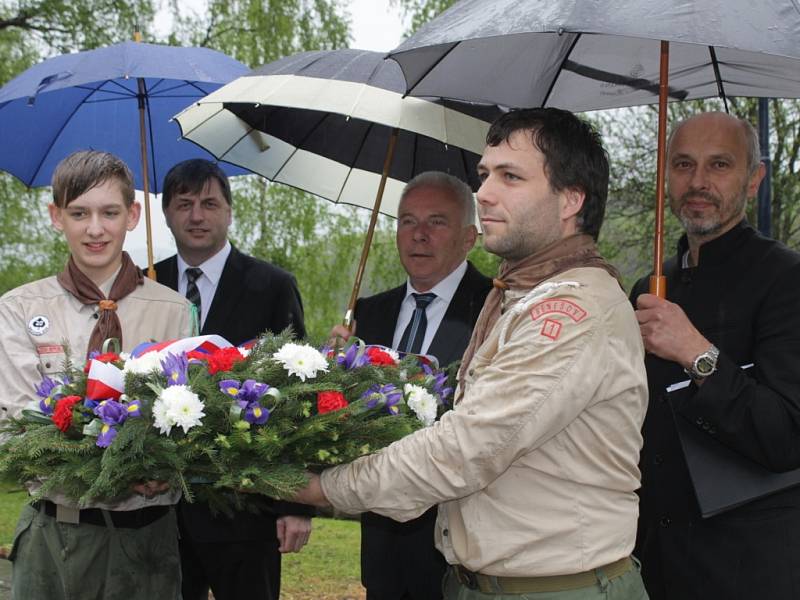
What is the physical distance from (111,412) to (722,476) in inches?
80.8

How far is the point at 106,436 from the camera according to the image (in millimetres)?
2568

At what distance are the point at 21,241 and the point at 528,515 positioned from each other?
482 inches

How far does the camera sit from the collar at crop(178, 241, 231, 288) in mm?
4961

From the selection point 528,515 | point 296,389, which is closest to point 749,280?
point 528,515

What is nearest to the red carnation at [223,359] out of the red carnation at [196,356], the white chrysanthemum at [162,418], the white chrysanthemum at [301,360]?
the red carnation at [196,356]

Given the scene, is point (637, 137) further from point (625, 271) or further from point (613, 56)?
point (613, 56)

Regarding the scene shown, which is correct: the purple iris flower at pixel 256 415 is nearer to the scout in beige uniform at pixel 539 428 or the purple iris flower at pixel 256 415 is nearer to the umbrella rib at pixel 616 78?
the scout in beige uniform at pixel 539 428

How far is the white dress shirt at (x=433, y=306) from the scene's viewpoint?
4402mm

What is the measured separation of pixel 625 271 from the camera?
15648mm

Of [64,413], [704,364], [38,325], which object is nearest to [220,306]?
[38,325]

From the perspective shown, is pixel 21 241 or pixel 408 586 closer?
pixel 408 586

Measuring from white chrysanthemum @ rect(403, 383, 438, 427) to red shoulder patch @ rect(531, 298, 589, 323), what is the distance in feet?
1.98

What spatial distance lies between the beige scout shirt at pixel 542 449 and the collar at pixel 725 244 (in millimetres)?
1182

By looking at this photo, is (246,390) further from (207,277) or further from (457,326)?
→ (207,277)
